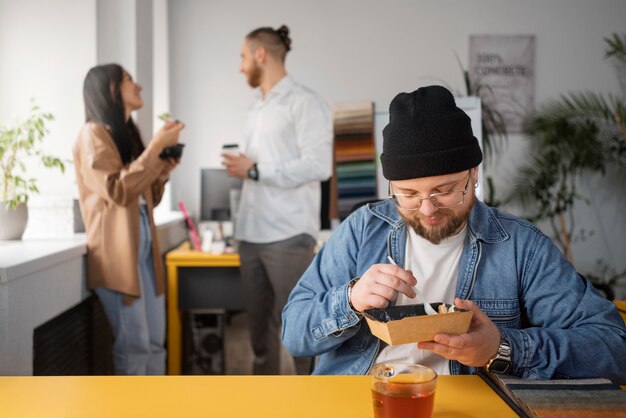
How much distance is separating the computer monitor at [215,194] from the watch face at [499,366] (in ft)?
9.64

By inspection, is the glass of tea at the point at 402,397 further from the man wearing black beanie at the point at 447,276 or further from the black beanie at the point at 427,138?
the black beanie at the point at 427,138

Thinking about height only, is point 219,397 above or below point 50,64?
below

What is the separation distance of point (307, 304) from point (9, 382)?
601mm

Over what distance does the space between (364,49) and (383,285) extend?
4130 millimetres

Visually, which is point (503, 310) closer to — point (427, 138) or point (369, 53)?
point (427, 138)

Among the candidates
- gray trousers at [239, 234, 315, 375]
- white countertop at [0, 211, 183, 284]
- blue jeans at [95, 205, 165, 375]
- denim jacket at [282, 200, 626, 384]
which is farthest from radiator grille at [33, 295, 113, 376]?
denim jacket at [282, 200, 626, 384]

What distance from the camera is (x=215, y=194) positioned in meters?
4.12

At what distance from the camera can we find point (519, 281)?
147 cm

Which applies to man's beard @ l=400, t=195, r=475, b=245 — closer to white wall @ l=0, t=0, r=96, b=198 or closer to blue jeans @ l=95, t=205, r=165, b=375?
blue jeans @ l=95, t=205, r=165, b=375

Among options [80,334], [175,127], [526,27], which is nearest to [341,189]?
[175,127]

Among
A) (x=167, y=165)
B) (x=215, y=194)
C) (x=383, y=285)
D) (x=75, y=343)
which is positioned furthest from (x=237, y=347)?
(x=383, y=285)

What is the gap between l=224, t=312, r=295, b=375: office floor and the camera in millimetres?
3816

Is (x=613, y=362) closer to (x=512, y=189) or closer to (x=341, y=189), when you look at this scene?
(x=341, y=189)

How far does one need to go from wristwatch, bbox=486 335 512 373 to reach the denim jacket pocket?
0.17 metres
